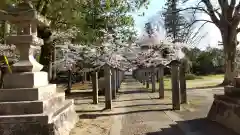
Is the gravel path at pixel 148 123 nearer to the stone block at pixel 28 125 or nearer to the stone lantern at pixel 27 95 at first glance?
the stone lantern at pixel 27 95

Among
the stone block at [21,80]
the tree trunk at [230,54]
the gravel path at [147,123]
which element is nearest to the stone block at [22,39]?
the stone block at [21,80]

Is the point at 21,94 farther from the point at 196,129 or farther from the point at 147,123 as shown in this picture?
the point at 196,129

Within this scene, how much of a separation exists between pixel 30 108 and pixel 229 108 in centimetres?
510

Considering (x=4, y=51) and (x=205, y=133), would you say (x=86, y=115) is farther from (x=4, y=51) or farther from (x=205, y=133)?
(x=4, y=51)

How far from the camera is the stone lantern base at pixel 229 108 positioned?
7.91 m

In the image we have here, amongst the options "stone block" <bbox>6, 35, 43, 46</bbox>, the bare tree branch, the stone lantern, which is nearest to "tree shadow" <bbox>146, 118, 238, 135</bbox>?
the stone lantern

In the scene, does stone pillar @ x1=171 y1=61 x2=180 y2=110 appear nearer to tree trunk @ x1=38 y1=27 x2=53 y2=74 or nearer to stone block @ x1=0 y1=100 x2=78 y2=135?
tree trunk @ x1=38 y1=27 x2=53 y2=74

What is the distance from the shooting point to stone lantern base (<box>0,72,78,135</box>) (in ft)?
22.4

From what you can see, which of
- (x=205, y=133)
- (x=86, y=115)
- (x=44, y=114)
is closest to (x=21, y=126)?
(x=44, y=114)

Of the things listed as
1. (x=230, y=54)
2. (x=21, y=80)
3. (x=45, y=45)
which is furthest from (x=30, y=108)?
(x=230, y=54)

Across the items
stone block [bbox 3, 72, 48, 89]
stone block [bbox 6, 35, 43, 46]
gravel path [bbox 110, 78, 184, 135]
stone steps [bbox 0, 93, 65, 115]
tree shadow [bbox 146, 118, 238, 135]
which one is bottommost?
gravel path [bbox 110, 78, 184, 135]

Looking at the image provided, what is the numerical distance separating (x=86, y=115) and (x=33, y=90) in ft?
17.3

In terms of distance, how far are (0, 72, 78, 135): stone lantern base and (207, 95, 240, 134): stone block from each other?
14.0 ft

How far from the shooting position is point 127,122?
35.4 feet
